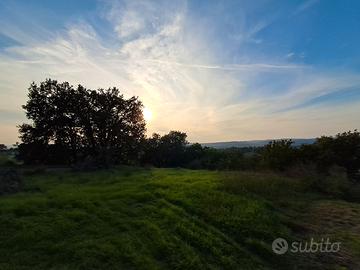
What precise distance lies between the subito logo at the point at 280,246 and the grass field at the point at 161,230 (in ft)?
0.53

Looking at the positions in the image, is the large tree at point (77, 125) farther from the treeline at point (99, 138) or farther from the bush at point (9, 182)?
the bush at point (9, 182)

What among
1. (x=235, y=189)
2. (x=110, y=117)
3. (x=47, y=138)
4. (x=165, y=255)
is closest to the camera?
(x=165, y=255)

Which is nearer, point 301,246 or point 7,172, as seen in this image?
point 301,246

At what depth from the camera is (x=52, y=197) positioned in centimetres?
1123

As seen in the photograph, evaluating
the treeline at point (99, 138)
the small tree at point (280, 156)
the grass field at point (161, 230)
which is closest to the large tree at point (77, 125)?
the treeline at point (99, 138)

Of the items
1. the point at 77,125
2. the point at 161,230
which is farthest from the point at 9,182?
the point at 77,125

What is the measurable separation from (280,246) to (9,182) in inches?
411

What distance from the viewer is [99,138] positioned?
34188 mm

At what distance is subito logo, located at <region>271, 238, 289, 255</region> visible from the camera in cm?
885

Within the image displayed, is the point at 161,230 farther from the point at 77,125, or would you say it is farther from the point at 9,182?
the point at 77,125

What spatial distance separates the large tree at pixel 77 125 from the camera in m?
31.3

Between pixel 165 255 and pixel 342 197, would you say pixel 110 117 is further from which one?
pixel 165 255

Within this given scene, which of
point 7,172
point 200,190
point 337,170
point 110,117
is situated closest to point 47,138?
point 110,117

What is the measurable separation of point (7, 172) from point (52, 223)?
7.58 metres
